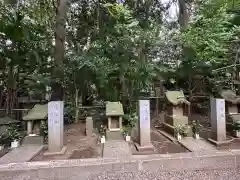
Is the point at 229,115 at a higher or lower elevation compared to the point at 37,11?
lower

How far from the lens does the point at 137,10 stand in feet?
22.8

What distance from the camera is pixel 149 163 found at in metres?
2.92

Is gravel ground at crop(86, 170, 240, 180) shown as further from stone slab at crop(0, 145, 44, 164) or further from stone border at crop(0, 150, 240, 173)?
stone slab at crop(0, 145, 44, 164)

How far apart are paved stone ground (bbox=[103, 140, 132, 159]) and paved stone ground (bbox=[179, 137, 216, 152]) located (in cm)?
103

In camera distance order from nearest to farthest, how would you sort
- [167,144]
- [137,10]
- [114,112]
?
[167,144], [114,112], [137,10]

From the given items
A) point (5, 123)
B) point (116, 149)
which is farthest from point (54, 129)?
point (5, 123)

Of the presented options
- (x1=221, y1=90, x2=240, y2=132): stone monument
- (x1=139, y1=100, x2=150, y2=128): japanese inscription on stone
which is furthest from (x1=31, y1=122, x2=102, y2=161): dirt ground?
(x1=221, y1=90, x2=240, y2=132): stone monument

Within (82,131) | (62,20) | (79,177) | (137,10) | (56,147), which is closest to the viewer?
(79,177)

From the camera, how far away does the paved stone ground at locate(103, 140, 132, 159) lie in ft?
10.4

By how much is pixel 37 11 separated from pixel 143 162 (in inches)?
198

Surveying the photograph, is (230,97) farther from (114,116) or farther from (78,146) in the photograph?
(78,146)

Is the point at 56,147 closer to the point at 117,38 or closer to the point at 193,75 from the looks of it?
the point at 117,38

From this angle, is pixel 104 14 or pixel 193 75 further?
pixel 104 14

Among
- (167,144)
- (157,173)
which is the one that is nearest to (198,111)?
(167,144)
